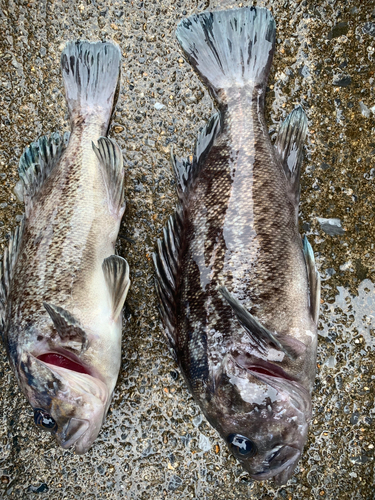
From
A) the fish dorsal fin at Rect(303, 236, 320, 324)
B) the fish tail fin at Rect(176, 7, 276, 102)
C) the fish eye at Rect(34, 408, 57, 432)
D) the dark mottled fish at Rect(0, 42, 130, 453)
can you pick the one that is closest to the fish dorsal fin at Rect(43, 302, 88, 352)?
the dark mottled fish at Rect(0, 42, 130, 453)

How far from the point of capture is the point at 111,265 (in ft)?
7.91

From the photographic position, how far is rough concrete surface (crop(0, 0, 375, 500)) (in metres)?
2.70

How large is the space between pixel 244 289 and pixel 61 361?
1.16 m

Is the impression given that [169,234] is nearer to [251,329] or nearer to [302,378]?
[251,329]

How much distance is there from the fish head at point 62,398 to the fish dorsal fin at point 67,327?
16 centimetres

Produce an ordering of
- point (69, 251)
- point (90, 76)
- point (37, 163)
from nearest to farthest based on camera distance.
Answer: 1. point (69, 251)
2. point (37, 163)
3. point (90, 76)

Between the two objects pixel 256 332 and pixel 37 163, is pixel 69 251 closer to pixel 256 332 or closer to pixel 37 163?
pixel 37 163

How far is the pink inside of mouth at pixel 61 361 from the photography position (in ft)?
7.59

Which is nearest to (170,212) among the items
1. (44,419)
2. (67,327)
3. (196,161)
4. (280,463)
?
(196,161)

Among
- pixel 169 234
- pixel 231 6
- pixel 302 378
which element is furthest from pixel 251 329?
pixel 231 6

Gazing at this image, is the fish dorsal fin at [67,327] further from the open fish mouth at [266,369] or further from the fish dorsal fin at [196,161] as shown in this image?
the fish dorsal fin at [196,161]

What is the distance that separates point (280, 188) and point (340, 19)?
1474mm

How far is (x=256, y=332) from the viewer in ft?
6.70

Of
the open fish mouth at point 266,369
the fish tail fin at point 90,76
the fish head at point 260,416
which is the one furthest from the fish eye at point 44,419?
the fish tail fin at point 90,76
